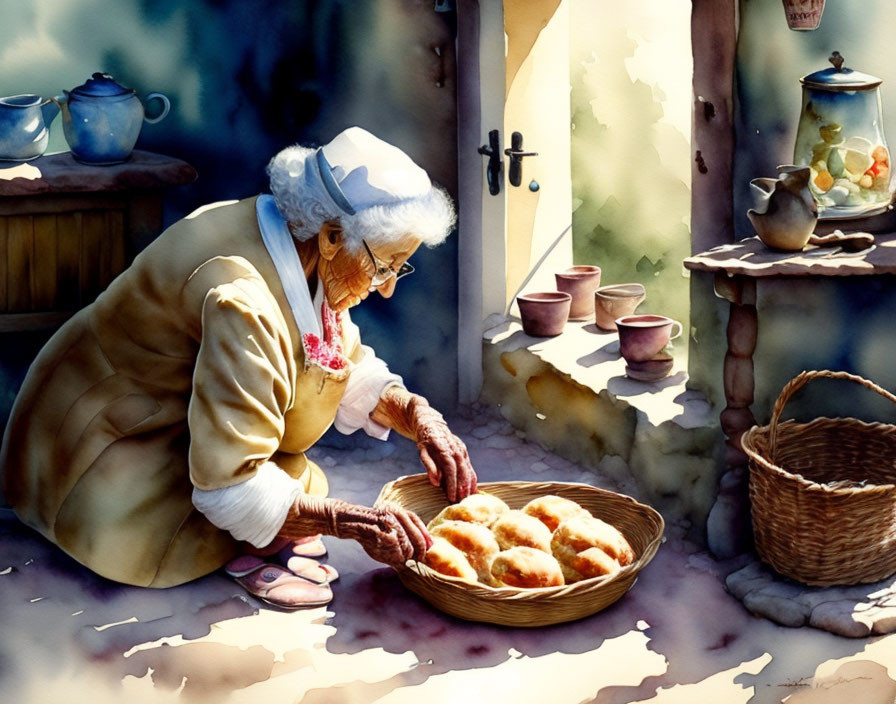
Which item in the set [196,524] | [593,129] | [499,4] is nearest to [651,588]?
[196,524]

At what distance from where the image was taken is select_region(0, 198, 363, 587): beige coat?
362 cm

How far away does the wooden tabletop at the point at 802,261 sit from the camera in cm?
408

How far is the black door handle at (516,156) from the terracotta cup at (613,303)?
0.64m

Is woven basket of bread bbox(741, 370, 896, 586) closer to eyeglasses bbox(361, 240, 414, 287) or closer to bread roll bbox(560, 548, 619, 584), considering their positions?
bread roll bbox(560, 548, 619, 584)

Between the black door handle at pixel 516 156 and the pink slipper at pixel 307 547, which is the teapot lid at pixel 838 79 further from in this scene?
the pink slipper at pixel 307 547

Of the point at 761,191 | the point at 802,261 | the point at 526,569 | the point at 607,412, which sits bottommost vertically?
the point at 526,569

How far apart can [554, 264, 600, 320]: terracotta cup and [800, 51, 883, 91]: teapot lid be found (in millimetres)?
1730

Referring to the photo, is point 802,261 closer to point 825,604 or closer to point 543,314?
point 825,604

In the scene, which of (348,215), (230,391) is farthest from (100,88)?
(230,391)

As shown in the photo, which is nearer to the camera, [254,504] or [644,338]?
[254,504]

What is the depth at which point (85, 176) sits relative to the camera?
186 inches

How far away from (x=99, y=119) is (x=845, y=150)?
2.74 meters

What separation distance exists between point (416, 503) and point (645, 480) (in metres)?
1.00

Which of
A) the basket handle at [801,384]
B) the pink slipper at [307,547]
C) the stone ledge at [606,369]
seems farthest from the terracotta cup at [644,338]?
the pink slipper at [307,547]
